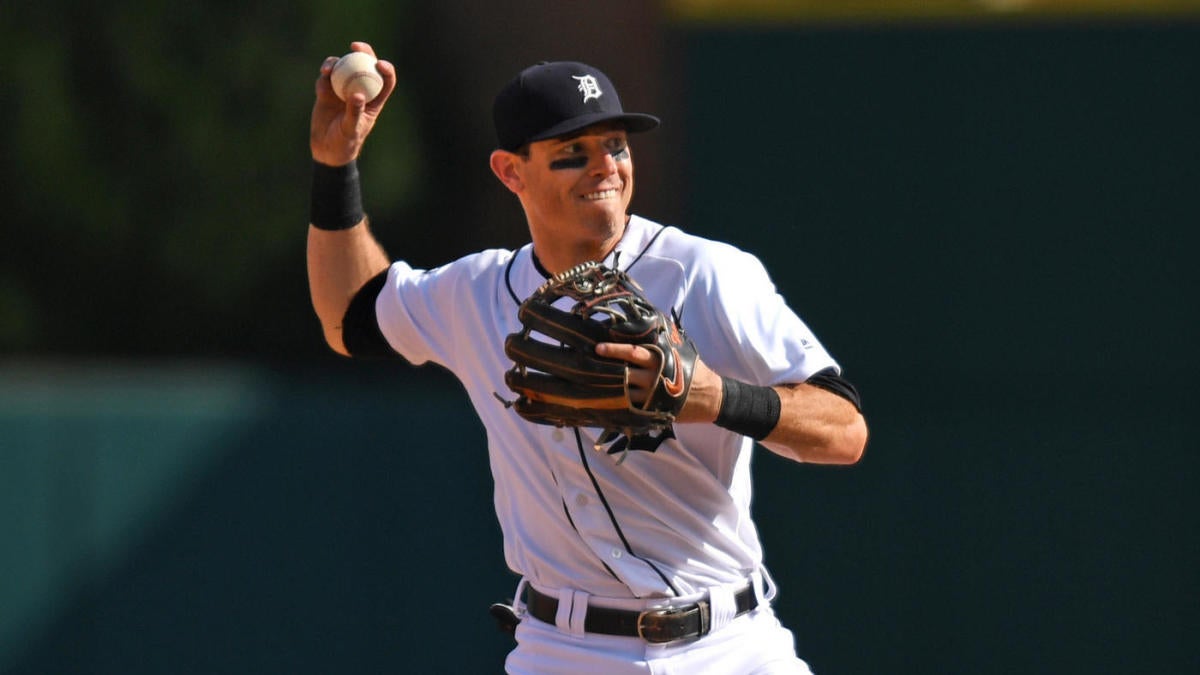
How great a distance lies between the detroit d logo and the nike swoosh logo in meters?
0.68

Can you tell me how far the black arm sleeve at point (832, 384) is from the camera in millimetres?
3375

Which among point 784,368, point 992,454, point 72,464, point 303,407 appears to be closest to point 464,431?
point 303,407

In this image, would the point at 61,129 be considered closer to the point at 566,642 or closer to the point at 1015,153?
the point at 1015,153

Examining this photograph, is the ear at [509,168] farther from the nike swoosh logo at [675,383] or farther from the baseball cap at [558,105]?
the nike swoosh logo at [675,383]

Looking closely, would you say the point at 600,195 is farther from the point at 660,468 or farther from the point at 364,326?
the point at 364,326

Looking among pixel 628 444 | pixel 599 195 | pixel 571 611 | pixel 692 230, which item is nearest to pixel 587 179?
pixel 599 195

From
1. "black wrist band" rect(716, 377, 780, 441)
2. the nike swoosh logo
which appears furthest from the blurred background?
the nike swoosh logo

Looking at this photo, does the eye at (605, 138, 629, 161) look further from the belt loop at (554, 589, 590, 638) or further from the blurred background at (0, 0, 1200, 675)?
the blurred background at (0, 0, 1200, 675)

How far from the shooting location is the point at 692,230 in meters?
6.89

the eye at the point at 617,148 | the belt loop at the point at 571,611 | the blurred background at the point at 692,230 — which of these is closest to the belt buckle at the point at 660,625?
the belt loop at the point at 571,611

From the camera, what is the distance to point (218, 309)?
8.31m

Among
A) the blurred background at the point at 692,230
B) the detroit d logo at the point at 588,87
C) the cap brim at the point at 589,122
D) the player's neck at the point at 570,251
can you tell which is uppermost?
the detroit d logo at the point at 588,87

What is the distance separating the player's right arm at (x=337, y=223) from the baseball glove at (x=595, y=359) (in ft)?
2.92

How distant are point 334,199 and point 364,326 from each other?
0.92 feet
